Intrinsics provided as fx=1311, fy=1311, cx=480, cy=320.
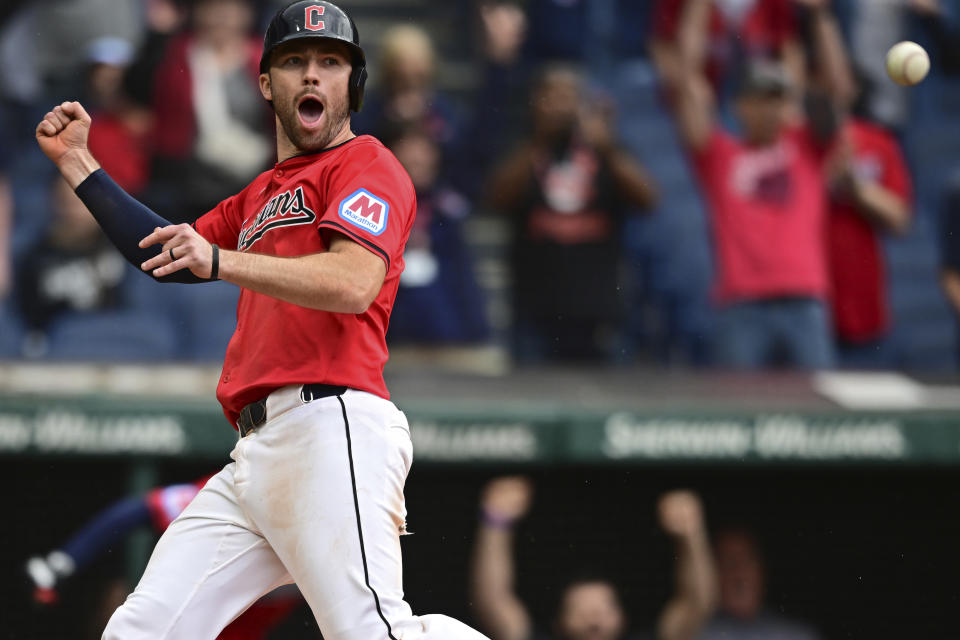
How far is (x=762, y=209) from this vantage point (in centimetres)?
679

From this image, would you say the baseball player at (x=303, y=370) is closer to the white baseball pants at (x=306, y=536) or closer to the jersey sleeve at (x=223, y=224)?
the white baseball pants at (x=306, y=536)

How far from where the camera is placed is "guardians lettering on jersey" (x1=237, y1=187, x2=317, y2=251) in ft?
9.42

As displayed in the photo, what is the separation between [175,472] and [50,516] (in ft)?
1.92

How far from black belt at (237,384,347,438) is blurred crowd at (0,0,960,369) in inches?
139

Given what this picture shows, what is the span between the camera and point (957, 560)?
20.2 ft

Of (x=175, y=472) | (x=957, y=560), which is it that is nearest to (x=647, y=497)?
(x=957, y=560)

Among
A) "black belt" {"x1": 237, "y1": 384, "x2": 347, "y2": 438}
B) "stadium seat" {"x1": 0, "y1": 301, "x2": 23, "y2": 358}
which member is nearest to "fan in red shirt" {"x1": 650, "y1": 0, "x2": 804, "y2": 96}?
"stadium seat" {"x1": 0, "y1": 301, "x2": 23, "y2": 358}

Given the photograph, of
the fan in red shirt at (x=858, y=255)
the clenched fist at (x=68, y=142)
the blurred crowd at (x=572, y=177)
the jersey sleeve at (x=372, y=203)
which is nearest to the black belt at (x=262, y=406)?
the jersey sleeve at (x=372, y=203)

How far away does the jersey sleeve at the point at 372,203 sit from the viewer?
2.73 metres

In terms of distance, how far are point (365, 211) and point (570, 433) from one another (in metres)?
3.21

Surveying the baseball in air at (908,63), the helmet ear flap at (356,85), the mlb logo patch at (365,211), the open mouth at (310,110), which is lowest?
the mlb logo patch at (365,211)

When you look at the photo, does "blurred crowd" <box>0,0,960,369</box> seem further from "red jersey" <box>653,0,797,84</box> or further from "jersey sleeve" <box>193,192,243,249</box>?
"jersey sleeve" <box>193,192,243,249</box>

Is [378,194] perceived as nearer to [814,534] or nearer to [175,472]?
[175,472]

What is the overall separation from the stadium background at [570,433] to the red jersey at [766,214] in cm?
21
